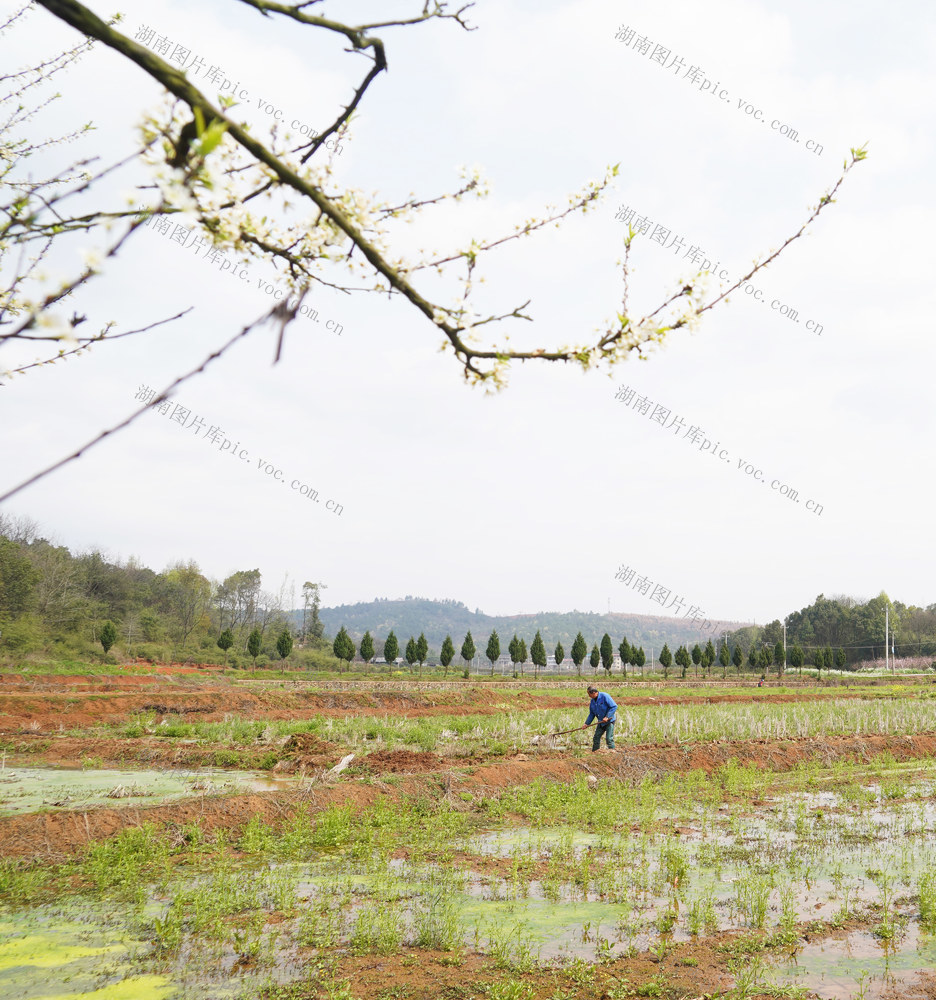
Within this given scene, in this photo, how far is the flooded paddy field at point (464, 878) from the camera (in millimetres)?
5027

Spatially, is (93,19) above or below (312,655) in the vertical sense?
above

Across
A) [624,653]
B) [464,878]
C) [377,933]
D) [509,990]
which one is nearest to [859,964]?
[509,990]

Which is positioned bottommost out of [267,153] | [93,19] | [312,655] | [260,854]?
[312,655]

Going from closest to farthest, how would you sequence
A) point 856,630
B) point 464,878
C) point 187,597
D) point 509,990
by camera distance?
point 509,990, point 464,878, point 187,597, point 856,630

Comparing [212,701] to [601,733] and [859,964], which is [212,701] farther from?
[859,964]

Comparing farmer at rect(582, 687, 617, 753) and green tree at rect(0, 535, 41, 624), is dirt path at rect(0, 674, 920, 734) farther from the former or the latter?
green tree at rect(0, 535, 41, 624)

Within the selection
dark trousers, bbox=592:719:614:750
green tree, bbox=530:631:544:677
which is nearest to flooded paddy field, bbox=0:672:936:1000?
dark trousers, bbox=592:719:614:750

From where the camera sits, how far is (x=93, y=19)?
4.44 ft

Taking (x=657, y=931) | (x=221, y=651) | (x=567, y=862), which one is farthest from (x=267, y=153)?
(x=221, y=651)

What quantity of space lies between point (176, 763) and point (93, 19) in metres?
14.3

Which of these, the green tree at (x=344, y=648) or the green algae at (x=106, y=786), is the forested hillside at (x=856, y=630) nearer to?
the green tree at (x=344, y=648)

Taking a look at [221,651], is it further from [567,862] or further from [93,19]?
[93,19]

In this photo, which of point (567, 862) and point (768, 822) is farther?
point (768, 822)

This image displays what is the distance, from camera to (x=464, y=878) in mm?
7176
